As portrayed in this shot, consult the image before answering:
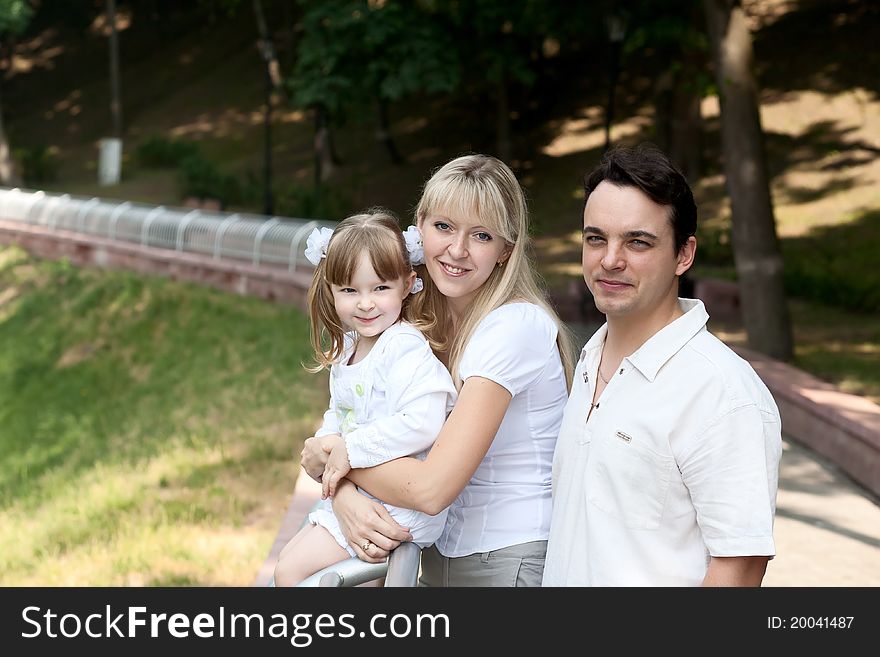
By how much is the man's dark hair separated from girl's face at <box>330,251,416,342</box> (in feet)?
2.41

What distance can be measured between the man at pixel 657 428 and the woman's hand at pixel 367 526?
43 centimetres

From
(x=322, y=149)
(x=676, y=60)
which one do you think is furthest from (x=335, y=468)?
(x=322, y=149)

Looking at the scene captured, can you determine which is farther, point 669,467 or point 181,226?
point 181,226

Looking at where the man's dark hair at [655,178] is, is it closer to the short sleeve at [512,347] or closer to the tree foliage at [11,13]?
the short sleeve at [512,347]

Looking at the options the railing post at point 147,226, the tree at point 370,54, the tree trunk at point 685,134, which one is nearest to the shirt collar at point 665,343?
the tree trunk at point 685,134

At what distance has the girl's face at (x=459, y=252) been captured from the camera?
2.70 m

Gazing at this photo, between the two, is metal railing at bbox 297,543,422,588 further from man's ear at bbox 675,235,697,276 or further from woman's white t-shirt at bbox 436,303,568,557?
man's ear at bbox 675,235,697,276

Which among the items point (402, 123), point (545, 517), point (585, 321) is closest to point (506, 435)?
point (545, 517)

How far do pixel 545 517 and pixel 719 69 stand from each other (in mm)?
8912

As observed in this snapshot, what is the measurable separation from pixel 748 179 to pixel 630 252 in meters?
8.89

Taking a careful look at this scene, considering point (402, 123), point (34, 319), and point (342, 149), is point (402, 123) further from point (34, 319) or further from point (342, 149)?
point (34, 319)

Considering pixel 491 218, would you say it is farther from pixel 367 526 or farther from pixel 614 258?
pixel 367 526

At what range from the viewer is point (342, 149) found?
28.6 m

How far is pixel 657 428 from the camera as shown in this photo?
2215mm
